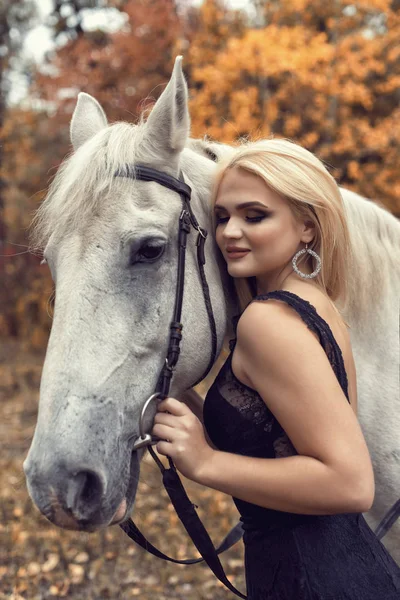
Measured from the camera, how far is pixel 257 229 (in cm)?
160

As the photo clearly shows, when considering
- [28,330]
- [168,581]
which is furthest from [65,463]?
[28,330]

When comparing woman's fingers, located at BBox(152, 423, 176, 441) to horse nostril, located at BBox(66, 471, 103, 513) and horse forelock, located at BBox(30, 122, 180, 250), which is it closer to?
horse nostril, located at BBox(66, 471, 103, 513)

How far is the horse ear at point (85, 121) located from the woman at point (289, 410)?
62 cm

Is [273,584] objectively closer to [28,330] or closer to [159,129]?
[159,129]

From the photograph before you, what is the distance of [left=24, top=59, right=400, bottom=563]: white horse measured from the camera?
1375mm

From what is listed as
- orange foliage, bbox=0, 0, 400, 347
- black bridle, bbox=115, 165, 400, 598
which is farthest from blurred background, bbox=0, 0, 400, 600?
black bridle, bbox=115, 165, 400, 598

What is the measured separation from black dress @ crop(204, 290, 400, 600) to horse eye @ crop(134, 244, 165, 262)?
14.7 inches

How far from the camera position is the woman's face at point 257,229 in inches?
62.6

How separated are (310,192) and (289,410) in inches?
24.9

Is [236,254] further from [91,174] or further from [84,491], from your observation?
[84,491]

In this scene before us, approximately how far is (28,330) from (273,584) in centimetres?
1131

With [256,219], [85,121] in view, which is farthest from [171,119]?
[85,121]

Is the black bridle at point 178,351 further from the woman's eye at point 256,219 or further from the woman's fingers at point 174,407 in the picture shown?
the woman's eye at point 256,219

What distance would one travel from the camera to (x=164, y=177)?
1707 millimetres
